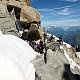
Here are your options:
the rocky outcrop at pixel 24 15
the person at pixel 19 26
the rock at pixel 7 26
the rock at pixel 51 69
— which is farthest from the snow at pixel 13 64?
the person at pixel 19 26

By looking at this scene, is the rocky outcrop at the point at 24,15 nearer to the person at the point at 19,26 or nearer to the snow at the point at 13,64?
the person at the point at 19,26

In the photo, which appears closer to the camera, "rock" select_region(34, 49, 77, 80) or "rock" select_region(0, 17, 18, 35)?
"rock" select_region(34, 49, 77, 80)

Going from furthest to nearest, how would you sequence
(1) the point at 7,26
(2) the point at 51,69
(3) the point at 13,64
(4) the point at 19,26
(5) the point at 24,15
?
(4) the point at 19,26, (5) the point at 24,15, (1) the point at 7,26, (2) the point at 51,69, (3) the point at 13,64

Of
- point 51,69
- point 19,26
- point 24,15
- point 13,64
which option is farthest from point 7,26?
point 13,64

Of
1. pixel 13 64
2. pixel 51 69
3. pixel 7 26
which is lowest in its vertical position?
pixel 51 69

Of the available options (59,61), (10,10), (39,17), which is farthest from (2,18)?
(59,61)

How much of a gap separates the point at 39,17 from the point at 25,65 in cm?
3755

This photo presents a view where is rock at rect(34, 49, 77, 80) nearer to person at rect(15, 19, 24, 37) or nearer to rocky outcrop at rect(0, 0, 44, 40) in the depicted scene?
rocky outcrop at rect(0, 0, 44, 40)

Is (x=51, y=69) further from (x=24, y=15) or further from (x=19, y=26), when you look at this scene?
(x=24, y=15)

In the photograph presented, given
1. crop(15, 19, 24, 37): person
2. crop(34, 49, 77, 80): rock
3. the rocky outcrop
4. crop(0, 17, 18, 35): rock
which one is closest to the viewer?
crop(34, 49, 77, 80): rock

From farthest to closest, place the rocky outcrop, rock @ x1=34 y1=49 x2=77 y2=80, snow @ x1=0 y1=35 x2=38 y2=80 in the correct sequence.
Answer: the rocky outcrop
rock @ x1=34 y1=49 x2=77 y2=80
snow @ x1=0 y1=35 x2=38 y2=80

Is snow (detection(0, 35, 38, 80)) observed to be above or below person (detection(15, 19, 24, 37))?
above

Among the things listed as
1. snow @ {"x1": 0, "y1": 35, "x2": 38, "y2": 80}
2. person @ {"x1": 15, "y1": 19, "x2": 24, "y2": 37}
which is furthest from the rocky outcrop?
snow @ {"x1": 0, "y1": 35, "x2": 38, "y2": 80}

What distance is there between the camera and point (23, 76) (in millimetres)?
17406
